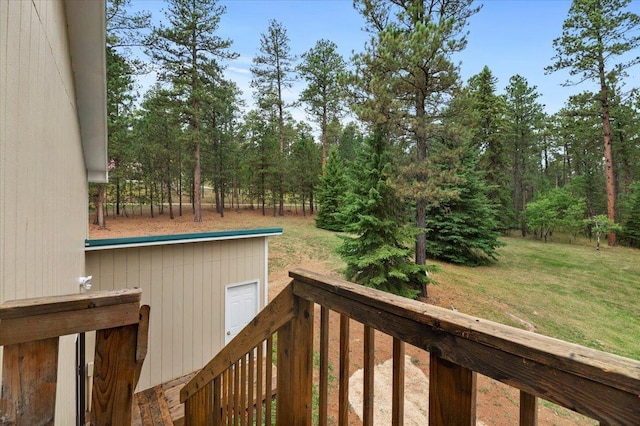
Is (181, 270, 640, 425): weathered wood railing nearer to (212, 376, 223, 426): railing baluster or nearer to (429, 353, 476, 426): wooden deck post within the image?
(429, 353, 476, 426): wooden deck post

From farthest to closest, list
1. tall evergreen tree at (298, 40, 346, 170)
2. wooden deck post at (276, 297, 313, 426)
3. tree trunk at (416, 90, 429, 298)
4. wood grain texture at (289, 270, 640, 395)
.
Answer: tall evergreen tree at (298, 40, 346, 170), tree trunk at (416, 90, 429, 298), wooden deck post at (276, 297, 313, 426), wood grain texture at (289, 270, 640, 395)

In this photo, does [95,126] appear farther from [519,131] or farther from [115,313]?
[519,131]

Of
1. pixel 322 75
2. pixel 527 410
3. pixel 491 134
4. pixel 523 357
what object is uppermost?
pixel 322 75

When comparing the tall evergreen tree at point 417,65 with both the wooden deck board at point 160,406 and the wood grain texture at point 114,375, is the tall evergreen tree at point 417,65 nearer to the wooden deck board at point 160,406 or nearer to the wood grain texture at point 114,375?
the wooden deck board at point 160,406

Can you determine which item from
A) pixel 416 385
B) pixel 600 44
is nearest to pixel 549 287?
pixel 416 385

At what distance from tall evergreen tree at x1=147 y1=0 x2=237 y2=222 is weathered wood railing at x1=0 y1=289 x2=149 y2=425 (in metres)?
16.8

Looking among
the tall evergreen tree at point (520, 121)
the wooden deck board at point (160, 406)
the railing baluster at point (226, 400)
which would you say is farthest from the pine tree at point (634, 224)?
the railing baluster at point (226, 400)

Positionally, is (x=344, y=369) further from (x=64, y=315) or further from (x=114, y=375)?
(x=64, y=315)

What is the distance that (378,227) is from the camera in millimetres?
7711

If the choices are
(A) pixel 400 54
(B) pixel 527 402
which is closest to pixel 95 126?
(B) pixel 527 402

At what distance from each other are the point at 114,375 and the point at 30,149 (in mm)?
1097

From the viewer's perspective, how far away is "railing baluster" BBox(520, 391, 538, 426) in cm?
61

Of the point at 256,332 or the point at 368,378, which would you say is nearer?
the point at 368,378

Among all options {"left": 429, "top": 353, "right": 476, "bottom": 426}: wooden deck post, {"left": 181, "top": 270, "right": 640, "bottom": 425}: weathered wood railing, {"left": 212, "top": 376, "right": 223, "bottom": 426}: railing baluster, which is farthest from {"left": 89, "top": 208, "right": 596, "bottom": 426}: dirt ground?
{"left": 429, "top": 353, "right": 476, "bottom": 426}: wooden deck post
